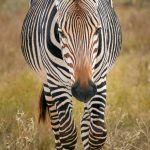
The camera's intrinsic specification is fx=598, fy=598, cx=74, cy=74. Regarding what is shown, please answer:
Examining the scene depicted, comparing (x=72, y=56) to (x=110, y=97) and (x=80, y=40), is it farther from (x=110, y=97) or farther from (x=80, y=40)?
(x=110, y=97)

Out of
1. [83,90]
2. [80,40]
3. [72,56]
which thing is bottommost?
[83,90]

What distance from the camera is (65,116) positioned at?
5137 mm

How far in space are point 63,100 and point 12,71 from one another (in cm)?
396

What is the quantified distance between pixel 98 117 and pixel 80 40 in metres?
1.05

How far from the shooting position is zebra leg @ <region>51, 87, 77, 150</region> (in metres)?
5.05

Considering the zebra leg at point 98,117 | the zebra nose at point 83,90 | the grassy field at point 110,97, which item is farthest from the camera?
the grassy field at point 110,97

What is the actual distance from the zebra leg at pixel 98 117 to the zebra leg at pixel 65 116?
0.59 feet

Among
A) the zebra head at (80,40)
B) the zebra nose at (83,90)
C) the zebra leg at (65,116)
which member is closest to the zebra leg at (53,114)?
the zebra leg at (65,116)

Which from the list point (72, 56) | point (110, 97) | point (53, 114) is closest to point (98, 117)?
point (53, 114)

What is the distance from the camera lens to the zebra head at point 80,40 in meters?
4.09

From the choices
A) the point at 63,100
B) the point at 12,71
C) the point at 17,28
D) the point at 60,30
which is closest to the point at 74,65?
the point at 60,30

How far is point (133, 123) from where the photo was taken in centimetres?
665

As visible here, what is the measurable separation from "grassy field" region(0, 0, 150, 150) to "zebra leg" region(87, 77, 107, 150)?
0.79 feet

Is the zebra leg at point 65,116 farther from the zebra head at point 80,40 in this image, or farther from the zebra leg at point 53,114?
the zebra head at point 80,40
